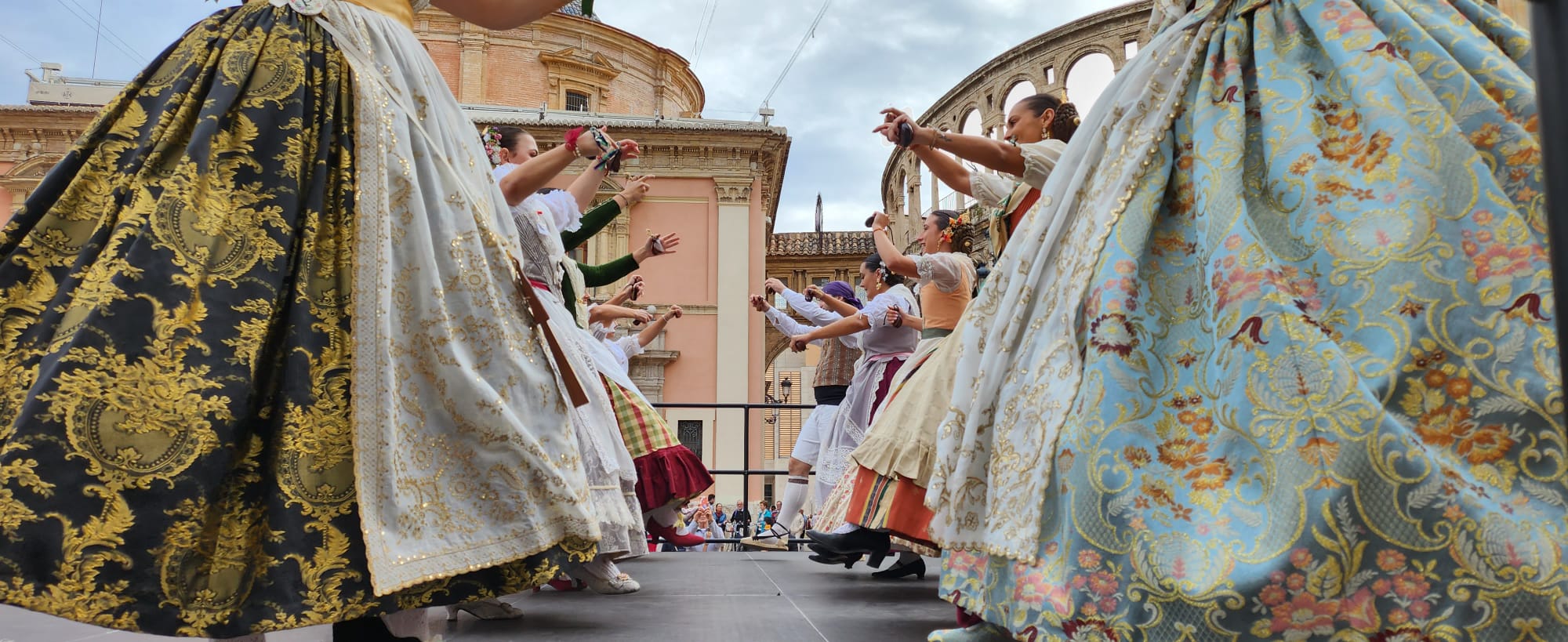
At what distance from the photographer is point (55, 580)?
1.34 meters

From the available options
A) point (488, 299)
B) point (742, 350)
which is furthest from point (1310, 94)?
point (742, 350)

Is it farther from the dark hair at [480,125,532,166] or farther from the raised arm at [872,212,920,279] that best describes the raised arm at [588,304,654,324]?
the raised arm at [872,212,920,279]

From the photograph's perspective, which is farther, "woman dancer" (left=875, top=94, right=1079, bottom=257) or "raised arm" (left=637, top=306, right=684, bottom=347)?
"raised arm" (left=637, top=306, right=684, bottom=347)

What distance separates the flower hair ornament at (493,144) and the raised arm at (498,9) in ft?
4.29

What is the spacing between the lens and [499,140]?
11.9 ft

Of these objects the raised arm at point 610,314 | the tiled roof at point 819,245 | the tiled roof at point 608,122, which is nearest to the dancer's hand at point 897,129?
the raised arm at point 610,314

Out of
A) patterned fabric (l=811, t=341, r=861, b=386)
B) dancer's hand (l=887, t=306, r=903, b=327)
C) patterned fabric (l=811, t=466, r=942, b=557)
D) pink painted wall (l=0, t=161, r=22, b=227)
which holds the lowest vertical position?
patterned fabric (l=811, t=466, r=942, b=557)

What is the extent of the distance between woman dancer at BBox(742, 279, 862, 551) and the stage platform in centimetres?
142

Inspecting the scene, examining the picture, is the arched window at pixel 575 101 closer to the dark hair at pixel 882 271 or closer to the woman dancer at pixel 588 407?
the dark hair at pixel 882 271

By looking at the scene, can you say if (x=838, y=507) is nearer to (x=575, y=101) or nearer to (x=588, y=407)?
(x=588, y=407)

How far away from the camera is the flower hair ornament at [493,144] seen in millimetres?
3545

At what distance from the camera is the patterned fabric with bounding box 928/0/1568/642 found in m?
1.28

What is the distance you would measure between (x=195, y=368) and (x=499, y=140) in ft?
7.47

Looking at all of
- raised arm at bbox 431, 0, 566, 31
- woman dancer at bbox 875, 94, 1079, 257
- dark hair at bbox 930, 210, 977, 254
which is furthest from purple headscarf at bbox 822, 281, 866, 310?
raised arm at bbox 431, 0, 566, 31
